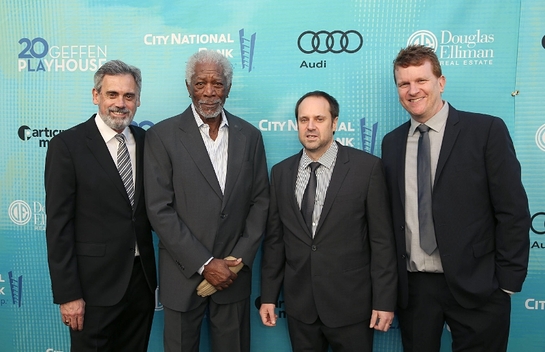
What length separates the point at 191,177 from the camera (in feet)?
6.88

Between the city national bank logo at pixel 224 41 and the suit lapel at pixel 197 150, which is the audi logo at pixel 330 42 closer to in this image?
the city national bank logo at pixel 224 41

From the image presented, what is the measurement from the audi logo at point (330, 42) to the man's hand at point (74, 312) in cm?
208

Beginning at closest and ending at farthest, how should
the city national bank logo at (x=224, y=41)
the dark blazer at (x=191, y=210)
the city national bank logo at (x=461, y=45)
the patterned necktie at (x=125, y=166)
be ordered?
the dark blazer at (x=191, y=210)
the patterned necktie at (x=125, y=166)
the city national bank logo at (x=461, y=45)
the city national bank logo at (x=224, y=41)

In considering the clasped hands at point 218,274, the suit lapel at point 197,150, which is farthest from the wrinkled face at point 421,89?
the clasped hands at point 218,274

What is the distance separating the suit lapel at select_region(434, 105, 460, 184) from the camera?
6.52ft

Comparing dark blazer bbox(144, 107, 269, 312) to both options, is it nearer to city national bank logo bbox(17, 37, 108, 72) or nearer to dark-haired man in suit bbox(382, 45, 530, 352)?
dark-haired man in suit bbox(382, 45, 530, 352)

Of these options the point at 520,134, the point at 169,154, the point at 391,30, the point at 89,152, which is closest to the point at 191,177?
the point at 169,154

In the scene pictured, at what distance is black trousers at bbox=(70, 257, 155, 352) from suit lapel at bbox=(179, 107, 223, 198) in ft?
2.11

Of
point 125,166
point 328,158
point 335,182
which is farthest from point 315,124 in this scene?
point 125,166

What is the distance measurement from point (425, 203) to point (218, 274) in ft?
3.73

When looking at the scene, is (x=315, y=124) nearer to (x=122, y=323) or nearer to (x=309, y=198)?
(x=309, y=198)

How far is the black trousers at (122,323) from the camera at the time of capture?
2.09m

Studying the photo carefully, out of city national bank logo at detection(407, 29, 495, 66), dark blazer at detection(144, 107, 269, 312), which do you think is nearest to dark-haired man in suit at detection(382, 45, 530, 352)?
city national bank logo at detection(407, 29, 495, 66)

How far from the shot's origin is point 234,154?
2.19 meters
